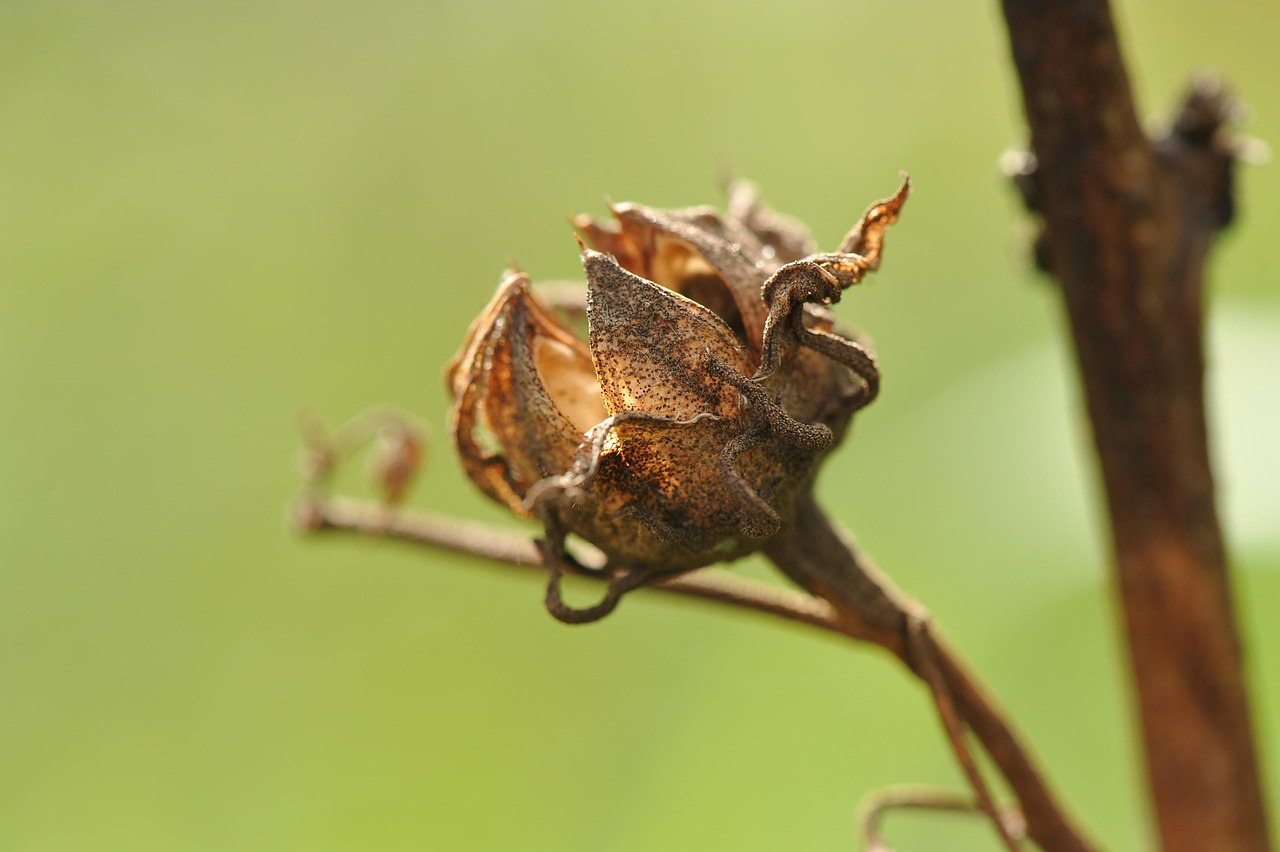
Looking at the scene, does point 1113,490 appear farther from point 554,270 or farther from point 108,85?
point 108,85

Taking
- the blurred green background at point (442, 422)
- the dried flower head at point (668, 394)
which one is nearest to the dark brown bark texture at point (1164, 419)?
the dried flower head at point (668, 394)

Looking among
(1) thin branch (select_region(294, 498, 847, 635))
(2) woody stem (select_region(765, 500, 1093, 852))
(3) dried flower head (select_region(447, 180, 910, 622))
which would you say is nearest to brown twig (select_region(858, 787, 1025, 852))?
(2) woody stem (select_region(765, 500, 1093, 852))

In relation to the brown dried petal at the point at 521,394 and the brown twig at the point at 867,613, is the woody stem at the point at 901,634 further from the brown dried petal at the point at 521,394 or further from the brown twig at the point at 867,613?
the brown dried petal at the point at 521,394

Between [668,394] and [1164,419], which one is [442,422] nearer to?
[1164,419]

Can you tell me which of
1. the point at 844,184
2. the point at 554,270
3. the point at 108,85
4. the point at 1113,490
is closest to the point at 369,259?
the point at 554,270

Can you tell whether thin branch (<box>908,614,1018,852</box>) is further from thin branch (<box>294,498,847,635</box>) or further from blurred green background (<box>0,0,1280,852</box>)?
blurred green background (<box>0,0,1280,852</box>)
